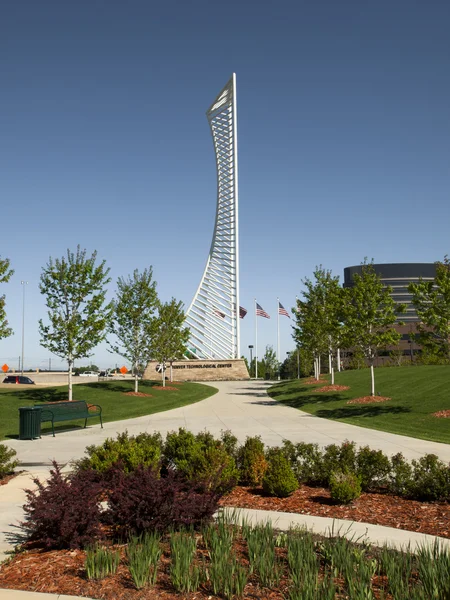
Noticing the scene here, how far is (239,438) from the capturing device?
597 inches

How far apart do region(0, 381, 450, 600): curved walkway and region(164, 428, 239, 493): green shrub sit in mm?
1263

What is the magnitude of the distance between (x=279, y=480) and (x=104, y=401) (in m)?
20.3

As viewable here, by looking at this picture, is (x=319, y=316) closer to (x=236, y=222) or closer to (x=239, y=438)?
(x=239, y=438)

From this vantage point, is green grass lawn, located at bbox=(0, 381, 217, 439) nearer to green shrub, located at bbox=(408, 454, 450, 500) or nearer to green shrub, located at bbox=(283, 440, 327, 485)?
green shrub, located at bbox=(283, 440, 327, 485)

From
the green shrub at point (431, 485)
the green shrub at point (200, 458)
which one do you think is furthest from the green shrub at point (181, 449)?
the green shrub at point (431, 485)

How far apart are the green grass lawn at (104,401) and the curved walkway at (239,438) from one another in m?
1.33

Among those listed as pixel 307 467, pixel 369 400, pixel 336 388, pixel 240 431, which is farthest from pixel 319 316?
pixel 307 467

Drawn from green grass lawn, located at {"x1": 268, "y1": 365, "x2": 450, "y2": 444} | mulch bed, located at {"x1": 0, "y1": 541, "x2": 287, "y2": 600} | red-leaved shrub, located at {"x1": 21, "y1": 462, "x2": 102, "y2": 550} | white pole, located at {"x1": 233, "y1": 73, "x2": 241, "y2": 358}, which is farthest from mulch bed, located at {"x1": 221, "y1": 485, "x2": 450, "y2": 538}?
white pole, located at {"x1": 233, "y1": 73, "x2": 241, "y2": 358}

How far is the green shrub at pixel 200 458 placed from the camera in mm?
8250

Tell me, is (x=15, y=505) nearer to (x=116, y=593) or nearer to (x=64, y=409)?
(x=116, y=593)

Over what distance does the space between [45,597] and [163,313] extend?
121ft

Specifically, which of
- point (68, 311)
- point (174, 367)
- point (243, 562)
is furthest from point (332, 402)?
point (174, 367)

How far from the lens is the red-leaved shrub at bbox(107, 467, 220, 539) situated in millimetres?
5969

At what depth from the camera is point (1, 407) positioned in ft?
74.3
